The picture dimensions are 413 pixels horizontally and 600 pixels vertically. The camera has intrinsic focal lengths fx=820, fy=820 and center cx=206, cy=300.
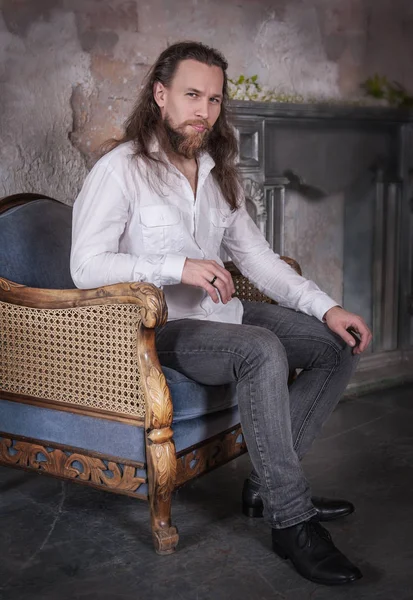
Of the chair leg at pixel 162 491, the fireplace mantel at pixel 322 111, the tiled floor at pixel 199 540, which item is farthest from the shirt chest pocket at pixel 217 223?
the fireplace mantel at pixel 322 111

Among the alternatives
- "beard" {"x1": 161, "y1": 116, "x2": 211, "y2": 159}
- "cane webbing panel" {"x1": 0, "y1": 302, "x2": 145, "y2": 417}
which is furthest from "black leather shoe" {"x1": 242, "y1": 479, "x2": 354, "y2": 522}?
"beard" {"x1": 161, "y1": 116, "x2": 211, "y2": 159}

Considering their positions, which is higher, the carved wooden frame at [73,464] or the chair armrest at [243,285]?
the chair armrest at [243,285]

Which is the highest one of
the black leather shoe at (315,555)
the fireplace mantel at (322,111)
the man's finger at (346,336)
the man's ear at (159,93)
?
the man's ear at (159,93)

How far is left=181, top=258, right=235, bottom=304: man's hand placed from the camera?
A: 215 cm

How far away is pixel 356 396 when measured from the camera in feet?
13.1

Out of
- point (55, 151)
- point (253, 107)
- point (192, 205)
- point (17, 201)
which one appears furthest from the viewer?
point (253, 107)

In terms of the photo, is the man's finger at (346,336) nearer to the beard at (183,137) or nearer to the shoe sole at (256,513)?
the shoe sole at (256,513)

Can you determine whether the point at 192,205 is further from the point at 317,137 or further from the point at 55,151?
the point at 317,137

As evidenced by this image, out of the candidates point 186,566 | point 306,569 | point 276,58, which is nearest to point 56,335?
point 186,566

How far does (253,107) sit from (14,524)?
2032 mm

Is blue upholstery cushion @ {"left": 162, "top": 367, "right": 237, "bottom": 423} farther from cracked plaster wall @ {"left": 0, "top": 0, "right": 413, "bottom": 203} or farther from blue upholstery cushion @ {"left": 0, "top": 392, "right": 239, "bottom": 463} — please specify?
cracked plaster wall @ {"left": 0, "top": 0, "right": 413, "bottom": 203}

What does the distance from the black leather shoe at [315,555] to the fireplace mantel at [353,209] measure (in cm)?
186

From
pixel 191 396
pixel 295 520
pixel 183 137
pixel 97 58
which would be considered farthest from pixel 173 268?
pixel 97 58

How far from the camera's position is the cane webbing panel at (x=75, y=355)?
7.07 ft
